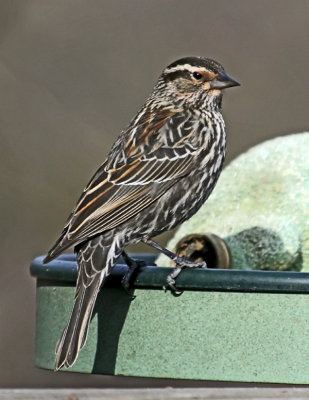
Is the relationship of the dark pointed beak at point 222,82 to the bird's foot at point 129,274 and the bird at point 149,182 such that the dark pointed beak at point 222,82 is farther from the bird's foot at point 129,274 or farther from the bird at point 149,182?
the bird's foot at point 129,274

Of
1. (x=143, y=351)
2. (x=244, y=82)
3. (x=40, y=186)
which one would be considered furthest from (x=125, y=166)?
(x=244, y=82)

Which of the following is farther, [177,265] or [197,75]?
[197,75]

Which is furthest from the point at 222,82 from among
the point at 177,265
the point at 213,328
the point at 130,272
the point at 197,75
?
the point at 213,328

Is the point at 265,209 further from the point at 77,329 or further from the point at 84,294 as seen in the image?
the point at 77,329

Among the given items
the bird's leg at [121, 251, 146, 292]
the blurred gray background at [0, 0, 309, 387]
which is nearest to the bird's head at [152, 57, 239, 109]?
the bird's leg at [121, 251, 146, 292]

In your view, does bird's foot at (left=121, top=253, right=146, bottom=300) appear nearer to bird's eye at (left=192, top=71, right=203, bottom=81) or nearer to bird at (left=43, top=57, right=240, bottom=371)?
bird at (left=43, top=57, right=240, bottom=371)

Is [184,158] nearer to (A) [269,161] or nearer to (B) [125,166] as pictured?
(B) [125,166]

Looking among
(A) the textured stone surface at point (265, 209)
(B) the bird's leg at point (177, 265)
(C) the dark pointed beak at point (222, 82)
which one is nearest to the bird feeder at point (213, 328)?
(B) the bird's leg at point (177, 265)
